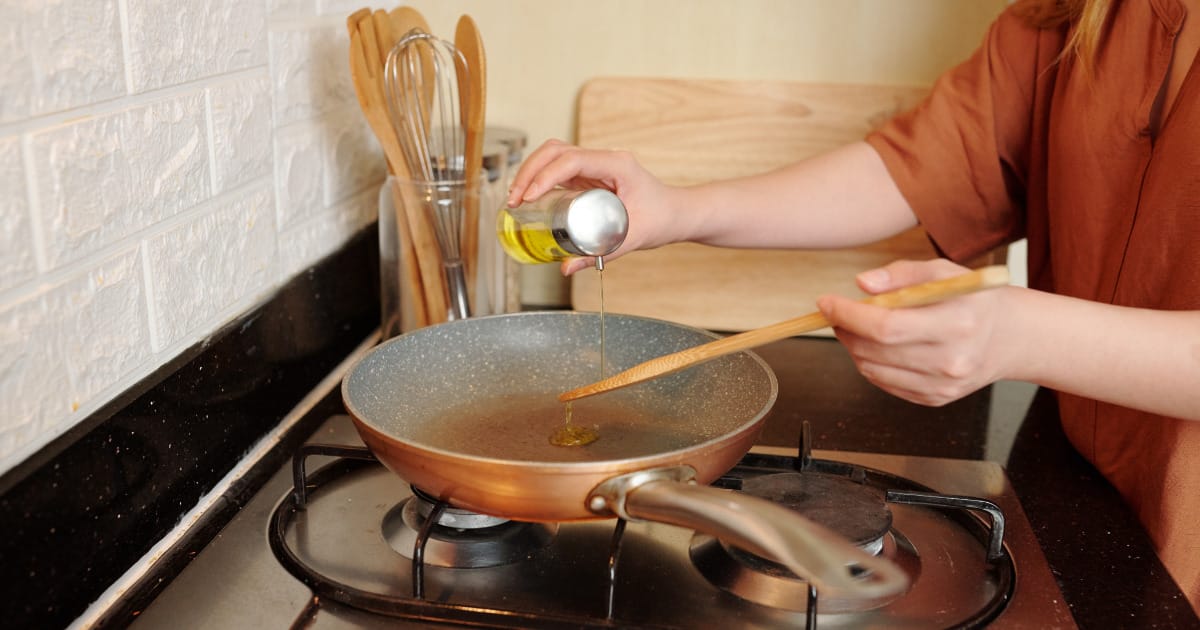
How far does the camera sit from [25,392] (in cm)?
58

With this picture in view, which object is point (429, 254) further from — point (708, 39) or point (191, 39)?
point (708, 39)

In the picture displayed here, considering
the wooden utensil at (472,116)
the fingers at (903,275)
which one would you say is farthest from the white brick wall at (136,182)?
the fingers at (903,275)

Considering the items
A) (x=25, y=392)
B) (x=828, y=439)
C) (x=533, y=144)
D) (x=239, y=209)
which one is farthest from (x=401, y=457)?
(x=533, y=144)

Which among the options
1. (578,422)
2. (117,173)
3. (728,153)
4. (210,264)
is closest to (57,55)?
(117,173)

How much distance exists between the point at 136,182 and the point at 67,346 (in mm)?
122

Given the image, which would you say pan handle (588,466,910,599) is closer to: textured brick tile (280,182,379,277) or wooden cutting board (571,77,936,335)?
textured brick tile (280,182,379,277)

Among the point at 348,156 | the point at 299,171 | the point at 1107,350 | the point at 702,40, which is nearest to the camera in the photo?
the point at 1107,350

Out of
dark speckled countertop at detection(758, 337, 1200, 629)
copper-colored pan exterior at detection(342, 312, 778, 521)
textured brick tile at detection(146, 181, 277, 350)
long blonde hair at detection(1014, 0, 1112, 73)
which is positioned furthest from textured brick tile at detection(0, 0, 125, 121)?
long blonde hair at detection(1014, 0, 1112, 73)

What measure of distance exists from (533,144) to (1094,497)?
27.2 inches

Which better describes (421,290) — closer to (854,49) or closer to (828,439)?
(828,439)

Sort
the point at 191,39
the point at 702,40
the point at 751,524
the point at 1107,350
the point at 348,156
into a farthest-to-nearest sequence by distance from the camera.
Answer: the point at 702,40
the point at 348,156
the point at 191,39
the point at 1107,350
the point at 751,524

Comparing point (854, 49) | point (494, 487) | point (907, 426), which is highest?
point (854, 49)

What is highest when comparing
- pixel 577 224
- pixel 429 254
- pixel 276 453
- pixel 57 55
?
pixel 57 55

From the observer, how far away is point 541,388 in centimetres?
86
